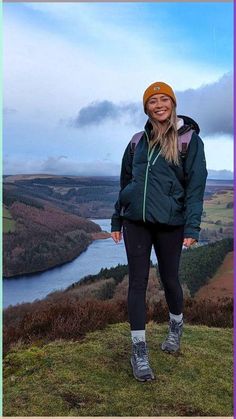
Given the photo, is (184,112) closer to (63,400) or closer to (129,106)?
(129,106)

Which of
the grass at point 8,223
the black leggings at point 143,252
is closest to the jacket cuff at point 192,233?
the black leggings at point 143,252

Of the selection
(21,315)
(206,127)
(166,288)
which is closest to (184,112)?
(206,127)

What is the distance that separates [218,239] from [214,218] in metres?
0.15

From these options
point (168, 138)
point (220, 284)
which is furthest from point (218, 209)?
point (168, 138)

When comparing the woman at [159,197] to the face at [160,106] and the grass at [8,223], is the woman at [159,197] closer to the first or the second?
the face at [160,106]

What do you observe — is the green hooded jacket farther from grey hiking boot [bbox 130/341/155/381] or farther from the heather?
the heather

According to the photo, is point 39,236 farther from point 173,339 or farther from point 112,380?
point 112,380

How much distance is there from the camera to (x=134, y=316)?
2.56m

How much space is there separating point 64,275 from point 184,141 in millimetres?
1556

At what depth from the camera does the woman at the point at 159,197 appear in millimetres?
2432

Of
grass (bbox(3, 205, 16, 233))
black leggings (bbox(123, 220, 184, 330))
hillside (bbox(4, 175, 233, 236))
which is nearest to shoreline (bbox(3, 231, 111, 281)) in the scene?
hillside (bbox(4, 175, 233, 236))

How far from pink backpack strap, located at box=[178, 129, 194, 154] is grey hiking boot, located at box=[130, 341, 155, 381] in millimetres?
949

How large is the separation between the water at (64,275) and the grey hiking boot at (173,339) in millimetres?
800

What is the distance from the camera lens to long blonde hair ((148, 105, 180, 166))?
2439 millimetres
